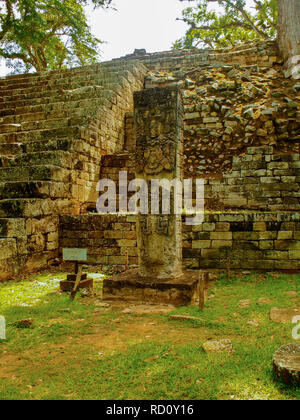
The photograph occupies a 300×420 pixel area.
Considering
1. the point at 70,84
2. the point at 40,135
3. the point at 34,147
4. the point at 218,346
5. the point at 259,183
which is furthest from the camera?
the point at 70,84

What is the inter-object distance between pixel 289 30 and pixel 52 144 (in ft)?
33.6

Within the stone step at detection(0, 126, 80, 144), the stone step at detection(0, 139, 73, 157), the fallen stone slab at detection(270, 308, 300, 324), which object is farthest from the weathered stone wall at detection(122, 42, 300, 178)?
the fallen stone slab at detection(270, 308, 300, 324)

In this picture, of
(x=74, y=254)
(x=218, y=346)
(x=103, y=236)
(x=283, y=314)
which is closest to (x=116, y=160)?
(x=103, y=236)

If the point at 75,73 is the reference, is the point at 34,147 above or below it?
below

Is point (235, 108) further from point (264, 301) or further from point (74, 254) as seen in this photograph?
point (74, 254)

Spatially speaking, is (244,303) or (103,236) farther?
(103,236)

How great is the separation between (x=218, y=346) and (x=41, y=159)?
19.9 feet

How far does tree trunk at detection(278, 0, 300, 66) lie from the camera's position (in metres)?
12.1

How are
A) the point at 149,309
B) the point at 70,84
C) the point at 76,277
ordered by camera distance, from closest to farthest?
the point at 149,309, the point at 76,277, the point at 70,84

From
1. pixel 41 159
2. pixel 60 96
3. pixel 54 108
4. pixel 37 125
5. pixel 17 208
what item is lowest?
pixel 17 208

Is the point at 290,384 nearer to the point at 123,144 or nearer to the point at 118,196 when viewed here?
the point at 118,196

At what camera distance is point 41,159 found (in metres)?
7.67
